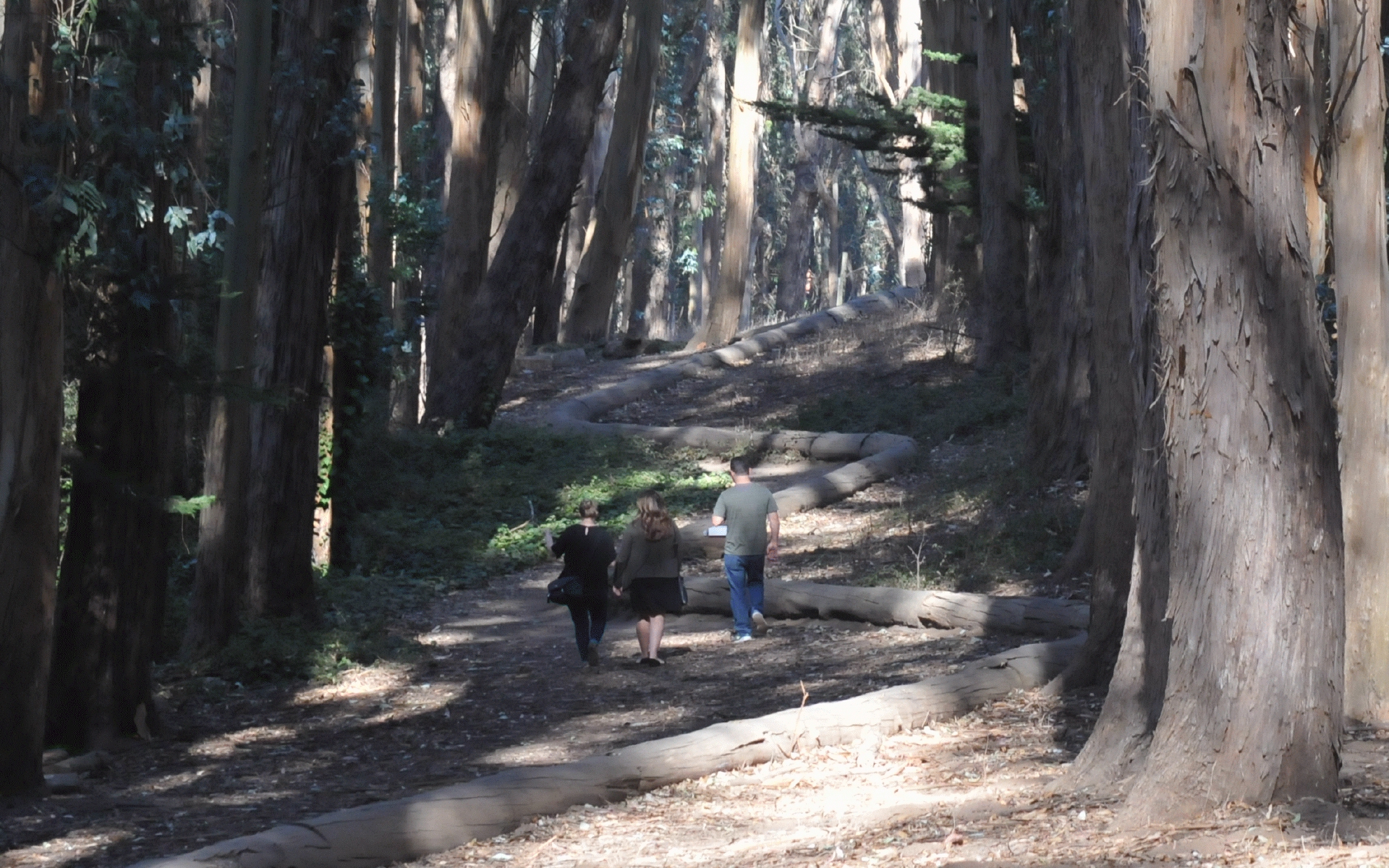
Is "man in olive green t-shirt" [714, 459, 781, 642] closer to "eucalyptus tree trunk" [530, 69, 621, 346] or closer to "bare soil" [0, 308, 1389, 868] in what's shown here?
"bare soil" [0, 308, 1389, 868]

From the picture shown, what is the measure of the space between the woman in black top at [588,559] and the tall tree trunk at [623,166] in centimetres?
1932

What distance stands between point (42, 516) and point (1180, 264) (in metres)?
6.27

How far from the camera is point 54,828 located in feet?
24.4

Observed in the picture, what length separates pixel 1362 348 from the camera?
8.02 meters

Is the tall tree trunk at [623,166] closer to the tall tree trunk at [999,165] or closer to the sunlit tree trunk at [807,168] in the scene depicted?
the tall tree trunk at [999,165]

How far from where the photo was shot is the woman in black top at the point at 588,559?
444 inches

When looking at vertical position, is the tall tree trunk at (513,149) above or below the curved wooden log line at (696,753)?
above

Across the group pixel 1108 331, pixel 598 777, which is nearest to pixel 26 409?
pixel 598 777

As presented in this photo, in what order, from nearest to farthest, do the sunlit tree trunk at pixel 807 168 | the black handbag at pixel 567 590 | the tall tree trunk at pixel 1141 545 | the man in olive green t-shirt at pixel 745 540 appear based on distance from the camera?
the tall tree trunk at pixel 1141 545 < the black handbag at pixel 567 590 < the man in olive green t-shirt at pixel 745 540 < the sunlit tree trunk at pixel 807 168

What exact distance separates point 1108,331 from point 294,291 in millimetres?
7082

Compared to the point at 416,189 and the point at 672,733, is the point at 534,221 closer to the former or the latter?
the point at 416,189

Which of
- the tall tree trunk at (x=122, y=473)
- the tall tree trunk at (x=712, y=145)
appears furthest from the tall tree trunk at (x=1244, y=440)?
the tall tree trunk at (x=712, y=145)

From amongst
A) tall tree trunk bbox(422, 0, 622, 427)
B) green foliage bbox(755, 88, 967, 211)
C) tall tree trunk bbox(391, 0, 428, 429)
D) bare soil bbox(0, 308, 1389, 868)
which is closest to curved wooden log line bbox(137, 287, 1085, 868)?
bare soil bbox(0, 308, 1389, 868)

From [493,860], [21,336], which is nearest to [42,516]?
[21,336]
